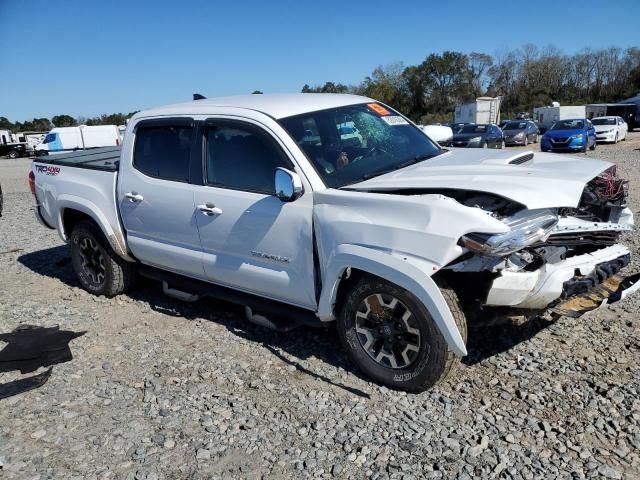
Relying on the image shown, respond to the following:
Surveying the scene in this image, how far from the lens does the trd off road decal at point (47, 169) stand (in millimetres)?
5880

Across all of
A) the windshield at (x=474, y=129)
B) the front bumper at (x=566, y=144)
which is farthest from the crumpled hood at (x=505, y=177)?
the windshield at (x=474, y=129)

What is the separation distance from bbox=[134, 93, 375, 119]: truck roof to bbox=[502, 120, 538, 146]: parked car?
25753 mm

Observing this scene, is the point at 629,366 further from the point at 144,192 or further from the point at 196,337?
the point at 144,192

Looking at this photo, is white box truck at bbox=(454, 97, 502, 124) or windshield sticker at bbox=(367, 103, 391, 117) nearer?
windshield sticker at bbox=(367, 103, 391, 117)

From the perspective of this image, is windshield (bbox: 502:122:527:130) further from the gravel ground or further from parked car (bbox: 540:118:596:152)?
the gravel ground

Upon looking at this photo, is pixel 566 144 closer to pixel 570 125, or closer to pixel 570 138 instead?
pixel 570 138

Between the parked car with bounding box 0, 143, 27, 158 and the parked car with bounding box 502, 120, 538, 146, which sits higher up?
the parked car with bounding box 0, 143, 27, 158

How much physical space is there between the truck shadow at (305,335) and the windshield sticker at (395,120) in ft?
5.82

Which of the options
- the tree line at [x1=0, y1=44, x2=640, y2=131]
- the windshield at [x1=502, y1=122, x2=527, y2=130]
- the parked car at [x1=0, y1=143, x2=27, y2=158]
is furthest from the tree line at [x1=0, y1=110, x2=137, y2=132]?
the windshield at [x1=502, y1=122, x2=527, y2=130]

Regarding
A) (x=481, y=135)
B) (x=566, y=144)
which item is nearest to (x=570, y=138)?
(x=566, y=144)

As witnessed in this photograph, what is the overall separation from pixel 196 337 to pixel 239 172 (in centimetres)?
152

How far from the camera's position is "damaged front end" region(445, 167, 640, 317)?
3.09 m

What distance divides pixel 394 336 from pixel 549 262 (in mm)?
1075

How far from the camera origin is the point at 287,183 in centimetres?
354
